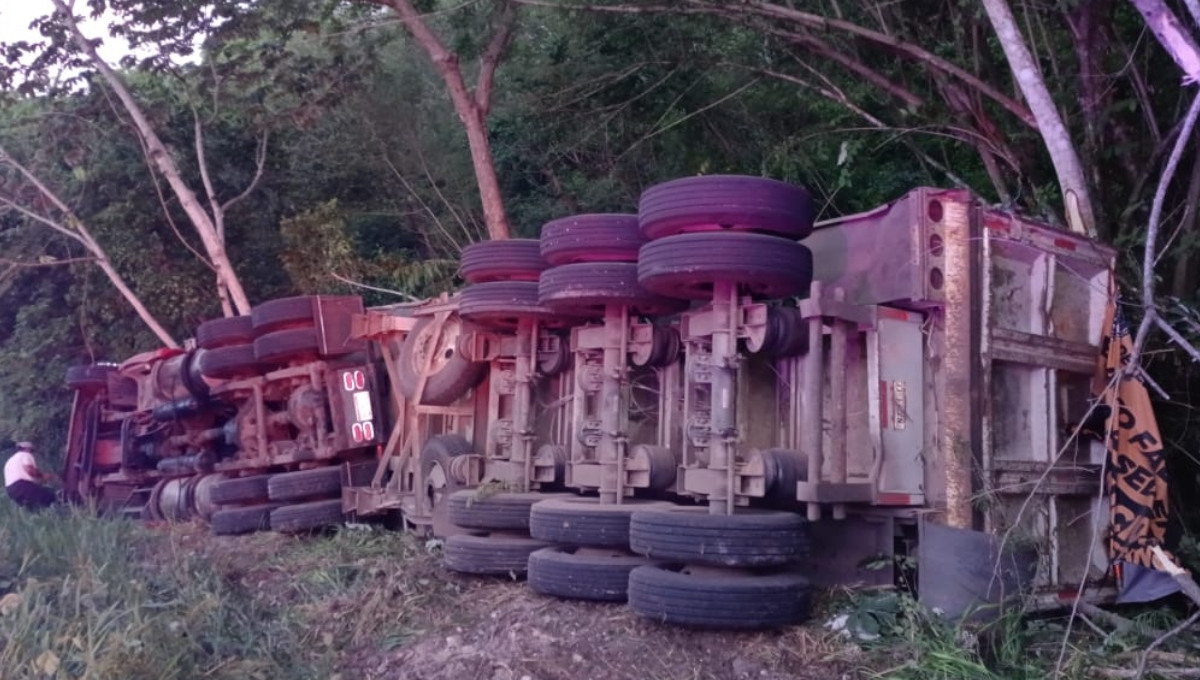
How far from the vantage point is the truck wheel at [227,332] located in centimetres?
988

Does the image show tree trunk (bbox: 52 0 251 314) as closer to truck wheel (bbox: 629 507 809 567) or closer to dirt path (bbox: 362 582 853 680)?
dirt path (bbox: 362 582 853 680)

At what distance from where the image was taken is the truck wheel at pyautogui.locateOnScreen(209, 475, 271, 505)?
918 centimetres

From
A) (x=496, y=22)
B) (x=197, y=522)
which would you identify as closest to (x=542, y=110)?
(x=496, y=22)

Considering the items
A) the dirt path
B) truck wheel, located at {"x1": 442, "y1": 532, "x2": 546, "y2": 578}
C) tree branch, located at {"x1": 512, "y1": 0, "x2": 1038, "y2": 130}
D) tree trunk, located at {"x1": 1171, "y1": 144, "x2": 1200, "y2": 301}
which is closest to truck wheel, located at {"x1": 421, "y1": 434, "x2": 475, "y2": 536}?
truck wheel, located at {"x1": 442, "y1": 532, "x2": 546, "y2": 578}

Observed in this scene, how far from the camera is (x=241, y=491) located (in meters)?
9.22

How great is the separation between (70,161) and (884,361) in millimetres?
13666

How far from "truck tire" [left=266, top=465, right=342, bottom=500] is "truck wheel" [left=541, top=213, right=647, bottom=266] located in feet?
10.5

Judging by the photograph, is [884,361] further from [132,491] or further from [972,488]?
[132,491]

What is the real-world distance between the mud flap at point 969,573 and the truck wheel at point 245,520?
17.6 ft

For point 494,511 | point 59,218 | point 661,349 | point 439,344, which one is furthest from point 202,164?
point 661,349

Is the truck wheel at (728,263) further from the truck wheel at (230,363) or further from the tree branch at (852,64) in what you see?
the truck wheel at (230,363)

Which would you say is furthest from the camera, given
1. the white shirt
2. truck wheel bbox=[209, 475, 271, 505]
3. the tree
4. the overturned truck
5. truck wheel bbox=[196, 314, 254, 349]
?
the tree

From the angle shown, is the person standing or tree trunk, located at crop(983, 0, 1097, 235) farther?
the person standing

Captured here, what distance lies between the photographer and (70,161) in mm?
16109
